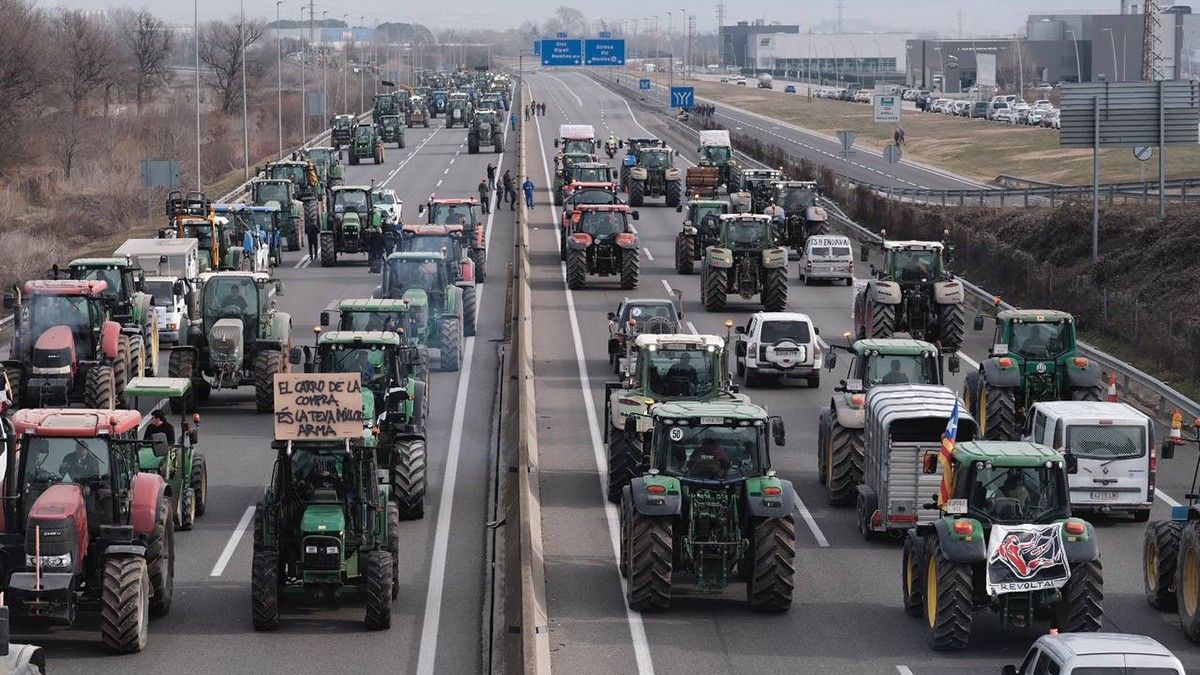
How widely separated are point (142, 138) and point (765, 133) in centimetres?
4278

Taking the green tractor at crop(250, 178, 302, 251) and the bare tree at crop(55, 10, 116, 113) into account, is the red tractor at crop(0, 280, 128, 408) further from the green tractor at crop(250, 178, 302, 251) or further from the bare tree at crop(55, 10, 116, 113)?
the bare tree at crop(55, 10, 116, 113)

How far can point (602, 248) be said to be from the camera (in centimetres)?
5431

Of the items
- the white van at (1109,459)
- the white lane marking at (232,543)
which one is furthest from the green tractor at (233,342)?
the white van at (1109,459)

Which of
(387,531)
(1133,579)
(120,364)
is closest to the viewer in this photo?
(387,531)

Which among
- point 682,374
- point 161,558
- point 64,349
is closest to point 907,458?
point 682,374

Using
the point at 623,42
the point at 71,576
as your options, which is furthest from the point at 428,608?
the point at 623,42

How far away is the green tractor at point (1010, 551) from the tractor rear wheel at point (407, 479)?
27.7ft

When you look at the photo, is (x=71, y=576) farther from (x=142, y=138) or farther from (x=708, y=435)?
(x=142, y=138)

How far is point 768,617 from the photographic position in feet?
71.9

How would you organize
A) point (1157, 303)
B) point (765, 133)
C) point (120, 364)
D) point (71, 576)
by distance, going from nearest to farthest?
point (71, 576)
point (120, 364)
point (1157, 303)
point (765, 133)

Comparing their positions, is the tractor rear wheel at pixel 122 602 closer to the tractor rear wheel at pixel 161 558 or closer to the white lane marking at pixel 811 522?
the tractor rear wheel at pixel 161 558

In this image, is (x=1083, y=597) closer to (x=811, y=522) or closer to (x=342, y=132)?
(x=811, y=522)

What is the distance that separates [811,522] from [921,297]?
17.3 meters

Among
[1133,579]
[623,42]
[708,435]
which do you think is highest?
[623,42]
